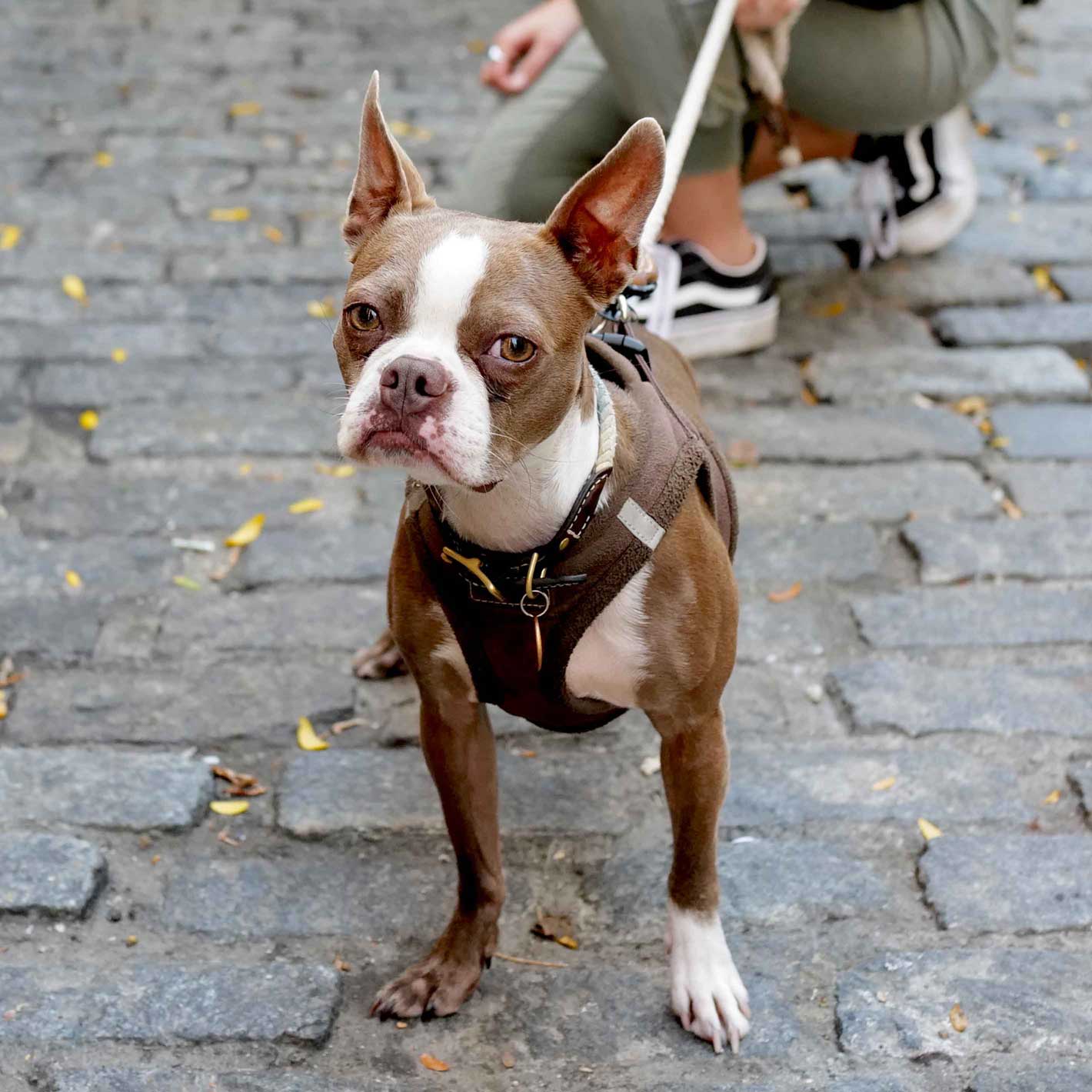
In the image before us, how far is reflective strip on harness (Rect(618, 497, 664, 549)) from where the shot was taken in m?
2.44

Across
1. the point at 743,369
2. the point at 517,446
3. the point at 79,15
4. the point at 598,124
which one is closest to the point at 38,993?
the point at 517,446

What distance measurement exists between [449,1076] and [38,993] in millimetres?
728

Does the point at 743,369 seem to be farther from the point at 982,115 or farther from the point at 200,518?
the point at 982,115

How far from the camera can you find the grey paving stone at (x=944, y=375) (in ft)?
15.3

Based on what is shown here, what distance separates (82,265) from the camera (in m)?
5.34

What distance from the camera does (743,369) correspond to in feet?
Answer: 15.9

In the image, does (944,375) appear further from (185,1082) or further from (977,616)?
(185,1082)

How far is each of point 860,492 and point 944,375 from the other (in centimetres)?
77

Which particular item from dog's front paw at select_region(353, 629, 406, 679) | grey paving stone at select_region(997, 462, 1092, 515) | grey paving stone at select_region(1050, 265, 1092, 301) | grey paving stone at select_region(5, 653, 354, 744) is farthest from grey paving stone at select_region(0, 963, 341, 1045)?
grey paving stone at select_region(1050, 265, 1092, 301)

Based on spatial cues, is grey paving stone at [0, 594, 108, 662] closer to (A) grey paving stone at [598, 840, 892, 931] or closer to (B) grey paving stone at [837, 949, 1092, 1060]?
(A) grey paving stone at [598, 840, 892, 931]

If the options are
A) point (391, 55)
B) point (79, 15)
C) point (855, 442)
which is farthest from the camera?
point (79, 15)

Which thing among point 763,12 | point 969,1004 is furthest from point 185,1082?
point 763,12

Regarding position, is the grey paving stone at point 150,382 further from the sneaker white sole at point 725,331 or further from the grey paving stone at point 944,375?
the grey paving stone at point 944,375

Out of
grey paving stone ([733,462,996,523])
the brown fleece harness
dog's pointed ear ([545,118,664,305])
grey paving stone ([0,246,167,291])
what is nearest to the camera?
dog's pointed ear ([545,118,664,305])
